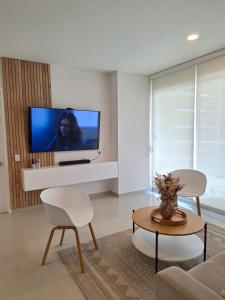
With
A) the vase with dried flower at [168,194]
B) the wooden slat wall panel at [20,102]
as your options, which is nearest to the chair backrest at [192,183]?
the vase with dried flower at [168,194]

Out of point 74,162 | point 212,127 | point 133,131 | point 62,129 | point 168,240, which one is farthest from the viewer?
point 133,131

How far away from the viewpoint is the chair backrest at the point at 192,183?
10.9 ft

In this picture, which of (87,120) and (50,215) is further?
(87,120)

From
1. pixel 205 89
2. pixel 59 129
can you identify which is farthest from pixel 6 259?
pixel 205 89

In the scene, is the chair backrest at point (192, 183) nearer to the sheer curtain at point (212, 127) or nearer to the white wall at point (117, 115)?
the sheer curtain at point (212, 127)

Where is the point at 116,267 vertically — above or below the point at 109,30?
below

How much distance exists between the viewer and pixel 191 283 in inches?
48.7

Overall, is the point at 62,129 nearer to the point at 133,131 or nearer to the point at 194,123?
the point at 133,131

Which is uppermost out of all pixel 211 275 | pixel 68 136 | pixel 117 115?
pixel 117 115

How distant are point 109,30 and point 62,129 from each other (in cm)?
204

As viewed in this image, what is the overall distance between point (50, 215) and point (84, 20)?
7.20 ft

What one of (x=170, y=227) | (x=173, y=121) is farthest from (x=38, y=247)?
(x=173, y=121)

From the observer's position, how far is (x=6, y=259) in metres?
2.43

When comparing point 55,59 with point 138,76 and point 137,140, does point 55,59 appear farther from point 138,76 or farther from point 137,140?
point 137,140
